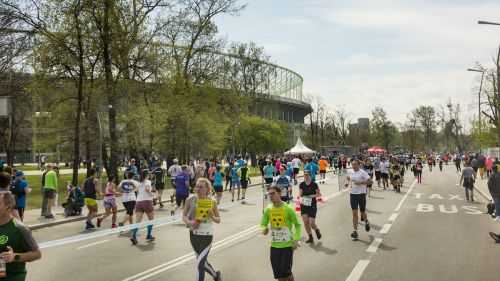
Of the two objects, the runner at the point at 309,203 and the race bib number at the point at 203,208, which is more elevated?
the race bib number at the point at 203,208

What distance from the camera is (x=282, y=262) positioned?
7.16m

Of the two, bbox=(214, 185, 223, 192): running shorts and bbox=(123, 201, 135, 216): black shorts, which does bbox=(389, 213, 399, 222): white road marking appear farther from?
bbox=(123, 201, 135, 216): black shorts

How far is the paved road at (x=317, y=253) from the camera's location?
9273mm

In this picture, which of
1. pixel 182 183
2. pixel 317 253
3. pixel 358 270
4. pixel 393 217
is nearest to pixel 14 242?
pixel 358 270

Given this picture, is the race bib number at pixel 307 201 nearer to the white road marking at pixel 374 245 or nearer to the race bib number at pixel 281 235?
the white road marking at pixel 374 245

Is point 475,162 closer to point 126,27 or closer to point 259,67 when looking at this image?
point 126,27

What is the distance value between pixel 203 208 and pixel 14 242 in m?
3.64

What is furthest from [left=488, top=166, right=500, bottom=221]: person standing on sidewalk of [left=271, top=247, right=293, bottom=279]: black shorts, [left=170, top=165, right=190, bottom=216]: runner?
[left=170, top=165, right=190, bottom=216]: runner

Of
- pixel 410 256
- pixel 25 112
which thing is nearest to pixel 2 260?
pixel 410 256

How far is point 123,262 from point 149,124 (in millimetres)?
23759

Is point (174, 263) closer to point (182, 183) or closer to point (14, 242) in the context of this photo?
point (14, 242)

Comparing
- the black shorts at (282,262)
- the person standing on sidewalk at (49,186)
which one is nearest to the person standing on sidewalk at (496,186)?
the black shorts at (282,262)

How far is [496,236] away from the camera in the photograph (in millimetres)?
12891

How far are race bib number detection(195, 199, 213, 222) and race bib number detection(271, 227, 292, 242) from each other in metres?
1.14
